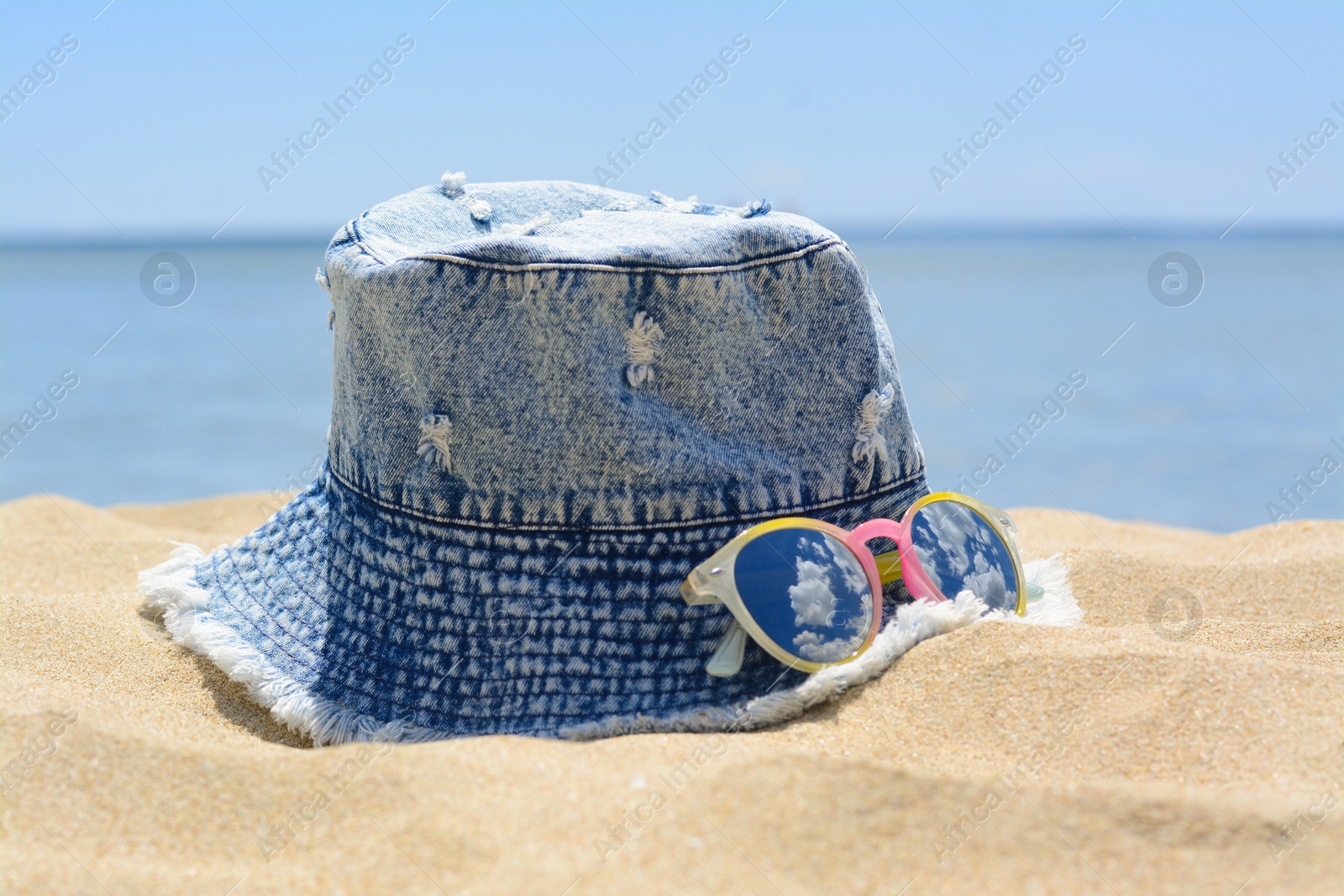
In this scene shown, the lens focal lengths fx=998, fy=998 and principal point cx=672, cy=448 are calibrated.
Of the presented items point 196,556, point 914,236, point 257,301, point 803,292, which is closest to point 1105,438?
point 803,292

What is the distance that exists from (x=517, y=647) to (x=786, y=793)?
62 cm

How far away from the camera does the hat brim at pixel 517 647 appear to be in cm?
175

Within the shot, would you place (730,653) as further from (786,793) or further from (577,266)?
(577,266)

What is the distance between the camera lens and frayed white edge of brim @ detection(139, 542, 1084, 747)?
→ 1.70 meters

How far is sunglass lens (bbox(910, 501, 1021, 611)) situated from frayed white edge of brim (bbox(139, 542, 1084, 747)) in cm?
5

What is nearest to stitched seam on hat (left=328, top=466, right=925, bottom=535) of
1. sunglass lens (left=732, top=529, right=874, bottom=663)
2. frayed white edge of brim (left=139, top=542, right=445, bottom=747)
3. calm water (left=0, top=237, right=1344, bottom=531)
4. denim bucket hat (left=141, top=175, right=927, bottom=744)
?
denim bucket hat (left=141, top=175, right=927, bottom=744)

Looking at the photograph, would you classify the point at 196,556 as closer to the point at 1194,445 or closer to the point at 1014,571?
the point at 1014,571

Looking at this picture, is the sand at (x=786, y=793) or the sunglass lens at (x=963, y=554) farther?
the sunglass lens at (x=963, y=554)

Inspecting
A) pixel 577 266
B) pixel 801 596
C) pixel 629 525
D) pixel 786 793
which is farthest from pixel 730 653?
pixel 577 266

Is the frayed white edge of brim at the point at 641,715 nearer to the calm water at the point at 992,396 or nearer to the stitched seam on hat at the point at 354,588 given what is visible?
the stitched seam on hat at the point at 354,588

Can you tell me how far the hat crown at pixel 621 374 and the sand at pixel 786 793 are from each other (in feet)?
1.43

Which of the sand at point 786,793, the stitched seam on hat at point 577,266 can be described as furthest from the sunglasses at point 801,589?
the stitched seam on hat at point 577,266

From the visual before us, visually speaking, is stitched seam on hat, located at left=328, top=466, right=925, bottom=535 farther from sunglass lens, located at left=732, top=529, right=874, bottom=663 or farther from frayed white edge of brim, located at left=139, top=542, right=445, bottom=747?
frayed white edge of brim, located at left=139, top=542, right=445, bottom=747

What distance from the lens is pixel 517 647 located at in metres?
1.81
